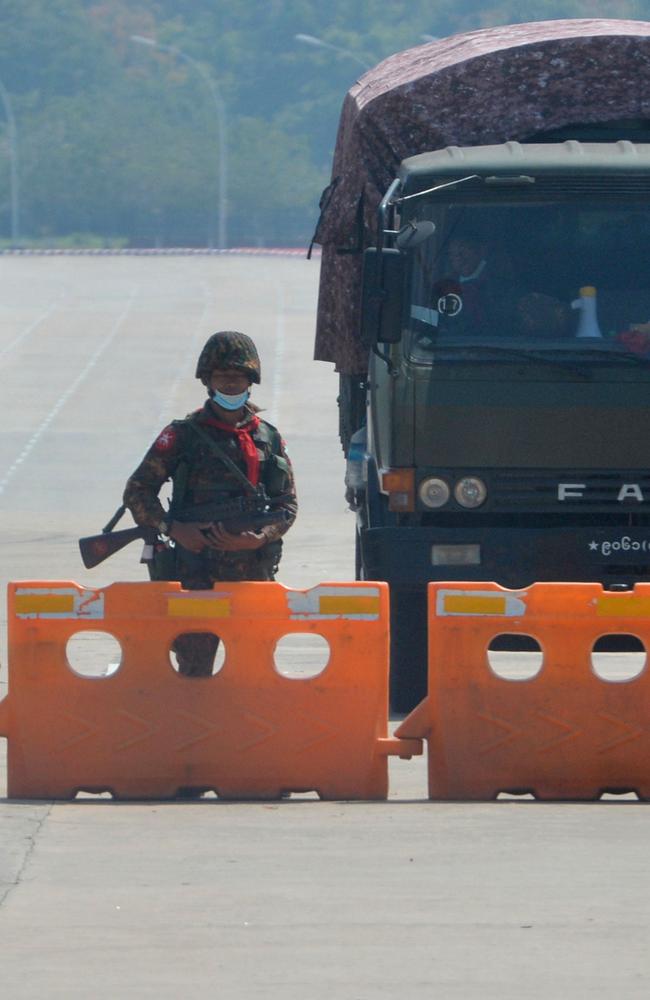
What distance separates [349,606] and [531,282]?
2425 millimetres

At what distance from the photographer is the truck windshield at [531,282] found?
9.21 m

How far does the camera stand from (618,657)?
1150 centimetres

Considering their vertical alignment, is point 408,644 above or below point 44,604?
below

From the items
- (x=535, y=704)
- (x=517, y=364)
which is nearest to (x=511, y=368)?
(x=517, y=364)

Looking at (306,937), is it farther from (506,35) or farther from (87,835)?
(506,35)

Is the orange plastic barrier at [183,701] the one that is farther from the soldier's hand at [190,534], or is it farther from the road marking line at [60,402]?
the road marking line at [60,402]

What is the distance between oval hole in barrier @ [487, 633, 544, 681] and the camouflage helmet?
2307mm

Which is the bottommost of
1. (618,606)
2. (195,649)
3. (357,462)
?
(195,649)

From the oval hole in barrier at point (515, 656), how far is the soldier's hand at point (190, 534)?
7.24ft

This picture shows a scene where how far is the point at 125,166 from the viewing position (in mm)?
113688

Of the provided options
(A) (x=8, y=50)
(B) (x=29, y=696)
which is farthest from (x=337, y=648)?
(A) (x=8, y=50)

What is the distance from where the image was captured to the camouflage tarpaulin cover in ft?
33.7

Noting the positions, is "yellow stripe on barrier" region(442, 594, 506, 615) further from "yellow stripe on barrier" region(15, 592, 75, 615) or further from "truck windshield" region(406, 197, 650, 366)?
"truck windshield" region(406, 197, 650, 366)

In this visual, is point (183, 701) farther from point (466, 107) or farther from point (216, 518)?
point (466, 107)
